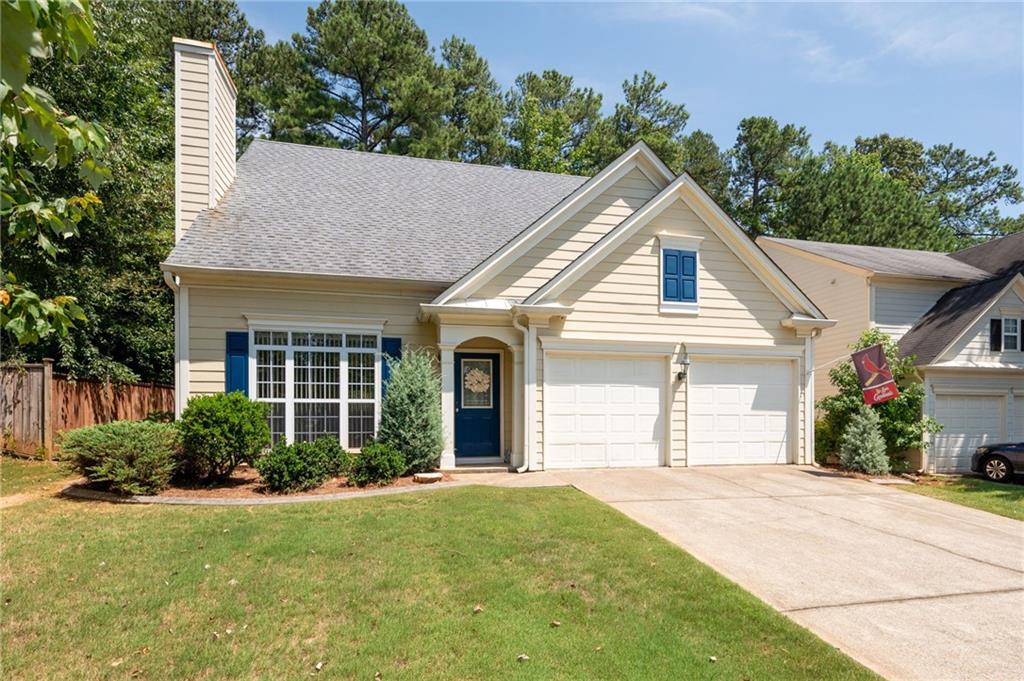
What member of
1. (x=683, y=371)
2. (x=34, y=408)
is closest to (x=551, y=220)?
(x=683, y=371)

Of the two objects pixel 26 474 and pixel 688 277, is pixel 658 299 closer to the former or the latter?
pixel 688 277

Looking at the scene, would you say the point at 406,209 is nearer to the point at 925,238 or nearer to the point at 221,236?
the point at 221,236

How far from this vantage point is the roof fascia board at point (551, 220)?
10766 millimetres

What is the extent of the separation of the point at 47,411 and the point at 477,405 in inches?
350

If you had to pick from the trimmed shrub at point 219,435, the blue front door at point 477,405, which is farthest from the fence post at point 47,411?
the blue front door at point 477,405

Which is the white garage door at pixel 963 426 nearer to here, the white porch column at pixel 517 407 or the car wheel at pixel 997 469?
the car wheel at pixel 997 469

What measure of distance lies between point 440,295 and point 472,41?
2486 centimetres

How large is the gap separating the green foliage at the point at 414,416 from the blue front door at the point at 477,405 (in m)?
1.42

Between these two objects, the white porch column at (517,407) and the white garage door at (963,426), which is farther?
the white garage door at (963,426)

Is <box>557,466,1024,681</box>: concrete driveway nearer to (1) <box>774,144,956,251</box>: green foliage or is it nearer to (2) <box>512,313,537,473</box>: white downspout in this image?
(2) <box>512,313,537,473</box>: white downspout

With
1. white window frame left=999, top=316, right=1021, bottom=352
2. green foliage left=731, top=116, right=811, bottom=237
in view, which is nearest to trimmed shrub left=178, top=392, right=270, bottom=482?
white window frame left=999, top=316, right=1021, bottom=352

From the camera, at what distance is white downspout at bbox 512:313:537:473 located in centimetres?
1077

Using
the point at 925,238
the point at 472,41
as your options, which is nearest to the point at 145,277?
the point at 472,41

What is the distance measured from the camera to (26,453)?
1152 centimetres
